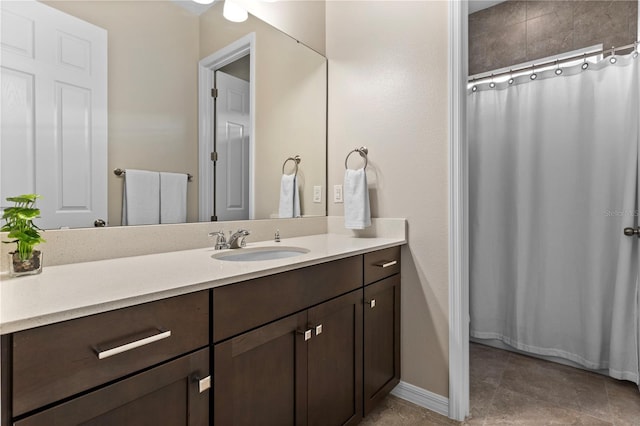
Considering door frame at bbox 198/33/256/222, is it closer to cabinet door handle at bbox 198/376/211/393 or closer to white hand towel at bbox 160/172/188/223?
white hand towel at bbox 160/172/188/223

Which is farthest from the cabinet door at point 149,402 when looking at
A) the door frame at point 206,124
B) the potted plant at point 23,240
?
the door frame at point 206,124

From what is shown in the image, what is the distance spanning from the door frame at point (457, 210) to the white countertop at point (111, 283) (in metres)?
0.67

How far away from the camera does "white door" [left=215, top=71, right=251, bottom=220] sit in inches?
61.3

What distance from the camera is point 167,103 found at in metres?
1.35

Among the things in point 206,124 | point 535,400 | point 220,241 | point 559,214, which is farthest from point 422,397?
point 206,124

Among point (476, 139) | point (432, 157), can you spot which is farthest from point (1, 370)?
point (476, 139)

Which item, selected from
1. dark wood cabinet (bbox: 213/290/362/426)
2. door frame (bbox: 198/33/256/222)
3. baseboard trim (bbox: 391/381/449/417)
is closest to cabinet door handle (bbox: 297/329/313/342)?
dark wood cabinet (bbox: 213/290/362/426)

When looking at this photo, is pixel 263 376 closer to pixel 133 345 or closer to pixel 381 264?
pixel 133 345

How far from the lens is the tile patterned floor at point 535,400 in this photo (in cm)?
160

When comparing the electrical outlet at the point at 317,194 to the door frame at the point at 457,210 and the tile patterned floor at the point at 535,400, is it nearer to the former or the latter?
the door frame at the point at 457,210

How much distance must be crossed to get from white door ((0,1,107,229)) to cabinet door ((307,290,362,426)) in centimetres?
88

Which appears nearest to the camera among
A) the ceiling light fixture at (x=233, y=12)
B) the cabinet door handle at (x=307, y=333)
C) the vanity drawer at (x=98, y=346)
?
the vanity drawer at (x=98, y=346)

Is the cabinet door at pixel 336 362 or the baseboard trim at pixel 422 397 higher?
the cabinet door at pixel 336 362

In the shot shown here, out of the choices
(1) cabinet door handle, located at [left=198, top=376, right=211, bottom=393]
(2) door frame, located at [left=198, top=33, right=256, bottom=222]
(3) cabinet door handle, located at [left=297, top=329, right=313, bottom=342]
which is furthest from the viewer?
(2) door frame, located at [left=198, top=33, right=256, bottom=222]
